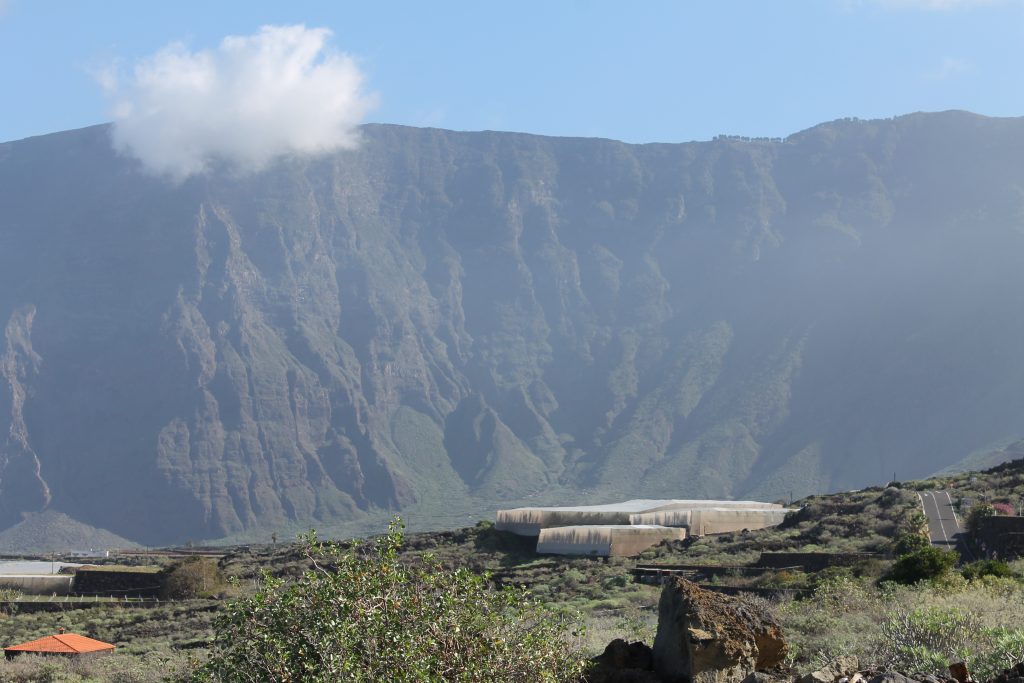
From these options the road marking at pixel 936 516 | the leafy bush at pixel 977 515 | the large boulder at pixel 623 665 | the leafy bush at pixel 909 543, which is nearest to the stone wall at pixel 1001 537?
the leafy bush at pixel 977 515

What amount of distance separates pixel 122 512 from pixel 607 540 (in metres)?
144

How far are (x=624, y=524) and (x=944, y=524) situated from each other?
→ 15.2m

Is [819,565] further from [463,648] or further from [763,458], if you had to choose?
[763,458]

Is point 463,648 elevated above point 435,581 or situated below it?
below

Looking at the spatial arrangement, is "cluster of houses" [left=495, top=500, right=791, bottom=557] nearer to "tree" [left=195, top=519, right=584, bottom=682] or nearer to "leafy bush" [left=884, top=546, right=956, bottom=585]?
"leafy bush" [left=884, top=546, right=956, bottom=585]

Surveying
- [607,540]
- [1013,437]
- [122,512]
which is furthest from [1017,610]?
[122,512]

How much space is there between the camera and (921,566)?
2767 cm

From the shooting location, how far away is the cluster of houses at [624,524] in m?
52.4

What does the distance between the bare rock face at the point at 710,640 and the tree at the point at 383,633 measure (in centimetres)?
122

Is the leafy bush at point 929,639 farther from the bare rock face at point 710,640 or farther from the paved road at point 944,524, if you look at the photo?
the paved road at point 944,524

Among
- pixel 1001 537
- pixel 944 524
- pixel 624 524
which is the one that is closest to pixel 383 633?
pixel 1001 537

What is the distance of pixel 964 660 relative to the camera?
15.5m

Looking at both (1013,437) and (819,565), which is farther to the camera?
(1013,437)

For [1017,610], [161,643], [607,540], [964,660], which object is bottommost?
[964,660]
